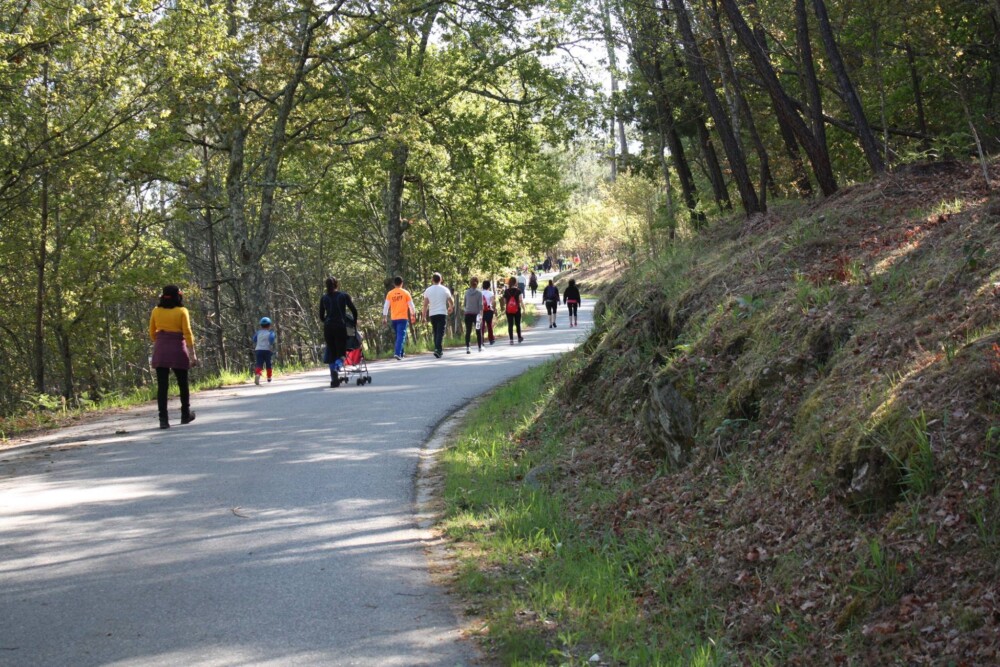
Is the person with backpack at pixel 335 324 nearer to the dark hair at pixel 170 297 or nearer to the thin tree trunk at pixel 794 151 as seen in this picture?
the dark hair at pixel 170 297

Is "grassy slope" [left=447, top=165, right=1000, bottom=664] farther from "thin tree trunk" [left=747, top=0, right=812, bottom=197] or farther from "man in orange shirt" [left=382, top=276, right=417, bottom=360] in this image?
"man in orange shirt" [left=382, top=276, right=417, bottom=360]

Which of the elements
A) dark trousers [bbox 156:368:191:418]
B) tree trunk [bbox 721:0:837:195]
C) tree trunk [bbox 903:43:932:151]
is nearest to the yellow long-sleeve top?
dark trousers [bbox 156:368:191:418]

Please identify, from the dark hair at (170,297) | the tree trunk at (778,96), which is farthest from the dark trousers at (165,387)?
the tree trunk at (778,96)

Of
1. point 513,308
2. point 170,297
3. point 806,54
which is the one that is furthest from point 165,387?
point 513,308

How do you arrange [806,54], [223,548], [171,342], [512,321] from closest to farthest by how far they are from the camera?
[223,548]
[171,342]
[806,54]
[512,321]

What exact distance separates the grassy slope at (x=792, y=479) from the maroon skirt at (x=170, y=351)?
4760 millimetres

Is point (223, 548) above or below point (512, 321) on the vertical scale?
below

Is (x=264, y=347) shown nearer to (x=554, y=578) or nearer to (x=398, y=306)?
(x=398, y=306)

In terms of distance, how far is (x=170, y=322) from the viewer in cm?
1300

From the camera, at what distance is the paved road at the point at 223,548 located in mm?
5012

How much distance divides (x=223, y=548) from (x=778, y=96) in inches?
411

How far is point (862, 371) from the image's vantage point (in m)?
6.38

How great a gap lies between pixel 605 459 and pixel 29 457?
6806 millimetres

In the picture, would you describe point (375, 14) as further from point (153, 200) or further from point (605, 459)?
point (605, 459)
